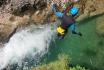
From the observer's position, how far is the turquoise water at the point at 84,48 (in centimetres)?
1117

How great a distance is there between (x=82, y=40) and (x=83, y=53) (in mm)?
628

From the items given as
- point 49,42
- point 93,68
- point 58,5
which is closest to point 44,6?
point 58,5

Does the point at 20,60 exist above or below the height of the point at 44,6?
below

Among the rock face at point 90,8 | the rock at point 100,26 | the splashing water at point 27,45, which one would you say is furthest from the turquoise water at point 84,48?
the splashing water at point 27,45

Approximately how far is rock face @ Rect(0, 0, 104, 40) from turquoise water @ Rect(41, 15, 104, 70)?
21.8 inches

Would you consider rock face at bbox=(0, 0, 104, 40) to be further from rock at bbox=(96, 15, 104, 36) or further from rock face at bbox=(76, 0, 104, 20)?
rock at bbox=(96, 15, 104, 36)

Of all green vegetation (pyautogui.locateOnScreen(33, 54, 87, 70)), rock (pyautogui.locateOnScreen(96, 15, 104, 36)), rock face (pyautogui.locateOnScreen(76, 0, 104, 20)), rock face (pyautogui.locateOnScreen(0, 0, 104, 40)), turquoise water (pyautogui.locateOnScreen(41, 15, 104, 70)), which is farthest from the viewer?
rock face (pyautogui.locateOnScreen(76, 0, 104, 20))

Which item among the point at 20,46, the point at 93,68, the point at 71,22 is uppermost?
the point at 71,22

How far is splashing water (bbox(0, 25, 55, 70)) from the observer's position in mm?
11664

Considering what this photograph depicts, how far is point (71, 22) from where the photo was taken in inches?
405

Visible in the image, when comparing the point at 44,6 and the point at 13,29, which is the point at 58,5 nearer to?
the point at 44,6

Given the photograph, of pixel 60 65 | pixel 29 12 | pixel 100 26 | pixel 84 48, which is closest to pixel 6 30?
pixel 29 12

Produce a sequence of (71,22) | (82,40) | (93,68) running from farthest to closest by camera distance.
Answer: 1. (82,40)
2. (93,68)
3. (71,22)

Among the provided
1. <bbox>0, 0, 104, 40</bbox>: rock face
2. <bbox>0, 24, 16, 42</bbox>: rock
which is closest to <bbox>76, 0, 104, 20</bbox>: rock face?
<bbox>0, 0, 104, 40</bbox>: rock face
